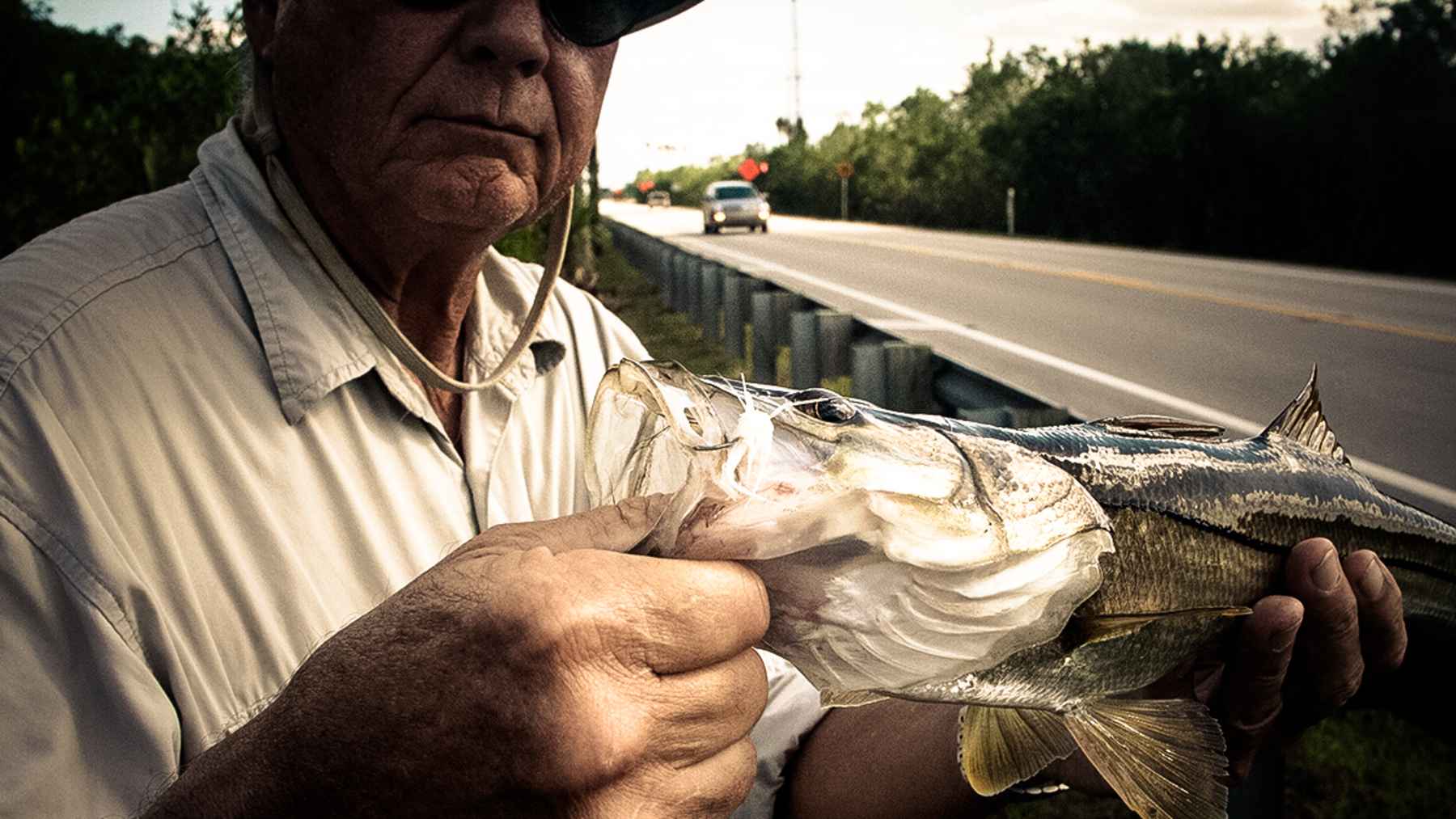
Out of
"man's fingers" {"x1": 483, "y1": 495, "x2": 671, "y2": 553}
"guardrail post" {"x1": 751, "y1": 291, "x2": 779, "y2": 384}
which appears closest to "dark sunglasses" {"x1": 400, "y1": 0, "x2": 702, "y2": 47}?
"man's fingers" {"x1": 483, "y1": 495, "x2": 671, "y2": 553}

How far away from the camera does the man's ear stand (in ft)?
7.40

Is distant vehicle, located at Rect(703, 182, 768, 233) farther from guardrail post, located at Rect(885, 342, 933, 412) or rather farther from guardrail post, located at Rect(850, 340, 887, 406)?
guardrail post, located at Rect(885, 342, 933, 412)

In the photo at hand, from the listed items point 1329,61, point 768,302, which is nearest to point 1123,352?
point 768,302

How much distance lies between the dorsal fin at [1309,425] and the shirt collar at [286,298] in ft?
5.56

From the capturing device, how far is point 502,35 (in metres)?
2.13

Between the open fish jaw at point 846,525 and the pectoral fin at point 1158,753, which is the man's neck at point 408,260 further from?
the pectoral fin at point 1158,753

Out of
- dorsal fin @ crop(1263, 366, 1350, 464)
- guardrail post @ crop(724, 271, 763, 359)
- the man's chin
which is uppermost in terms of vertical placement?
the man's chin

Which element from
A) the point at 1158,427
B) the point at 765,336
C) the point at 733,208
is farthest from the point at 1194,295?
the point at 733,208

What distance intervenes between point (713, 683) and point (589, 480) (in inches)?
13.0

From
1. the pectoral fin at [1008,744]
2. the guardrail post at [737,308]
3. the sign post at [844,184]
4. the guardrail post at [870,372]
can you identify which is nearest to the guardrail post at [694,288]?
the guardrail post at [737,308]

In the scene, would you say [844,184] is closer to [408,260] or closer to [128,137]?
[128,137]

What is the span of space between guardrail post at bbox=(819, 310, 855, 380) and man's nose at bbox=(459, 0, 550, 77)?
3.96 m

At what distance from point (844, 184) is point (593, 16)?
68806 millimetres

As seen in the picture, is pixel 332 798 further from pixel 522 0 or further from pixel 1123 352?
pixel 1123 352
